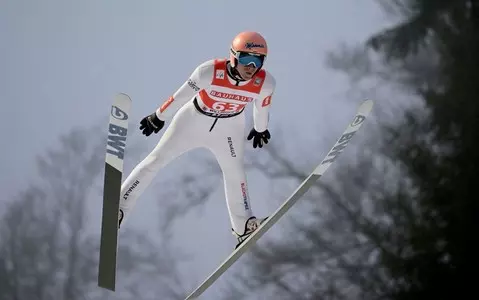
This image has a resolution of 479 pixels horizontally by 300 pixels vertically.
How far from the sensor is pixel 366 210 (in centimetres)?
1002

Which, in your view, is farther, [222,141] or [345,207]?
[345,207]

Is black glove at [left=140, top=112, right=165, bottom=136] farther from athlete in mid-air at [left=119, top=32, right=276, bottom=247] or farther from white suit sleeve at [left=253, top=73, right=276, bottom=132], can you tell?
white suit sleeve at [left=253, top=73, right=276, bottom=132]

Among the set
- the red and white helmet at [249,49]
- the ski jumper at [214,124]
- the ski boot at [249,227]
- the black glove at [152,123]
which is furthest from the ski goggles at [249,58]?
the ski boot at [249,227]

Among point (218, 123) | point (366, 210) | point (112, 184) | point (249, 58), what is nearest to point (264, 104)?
point (218, 123)

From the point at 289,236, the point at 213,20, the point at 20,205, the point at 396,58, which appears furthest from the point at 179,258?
the point at 396,58

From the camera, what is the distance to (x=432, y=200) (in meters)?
9.62

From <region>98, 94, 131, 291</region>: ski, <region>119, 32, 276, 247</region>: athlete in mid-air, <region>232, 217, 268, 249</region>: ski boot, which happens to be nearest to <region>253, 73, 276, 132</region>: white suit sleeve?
<region>119, 32, 276, 247</region>: athlete in mid-air

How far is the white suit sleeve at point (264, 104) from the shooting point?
194 inches

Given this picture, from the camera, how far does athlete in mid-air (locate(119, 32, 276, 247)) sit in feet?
15.8

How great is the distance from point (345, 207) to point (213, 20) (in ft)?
10.1

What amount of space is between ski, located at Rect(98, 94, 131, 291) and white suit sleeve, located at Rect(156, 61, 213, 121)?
0.44m

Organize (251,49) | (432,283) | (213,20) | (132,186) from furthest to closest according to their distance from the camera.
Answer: (432,283) < (213,20) < (132,186) < (251,49)

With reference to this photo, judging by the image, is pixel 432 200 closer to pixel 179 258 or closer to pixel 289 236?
pixel 289 236

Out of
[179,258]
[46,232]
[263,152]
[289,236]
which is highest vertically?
[263,152]
